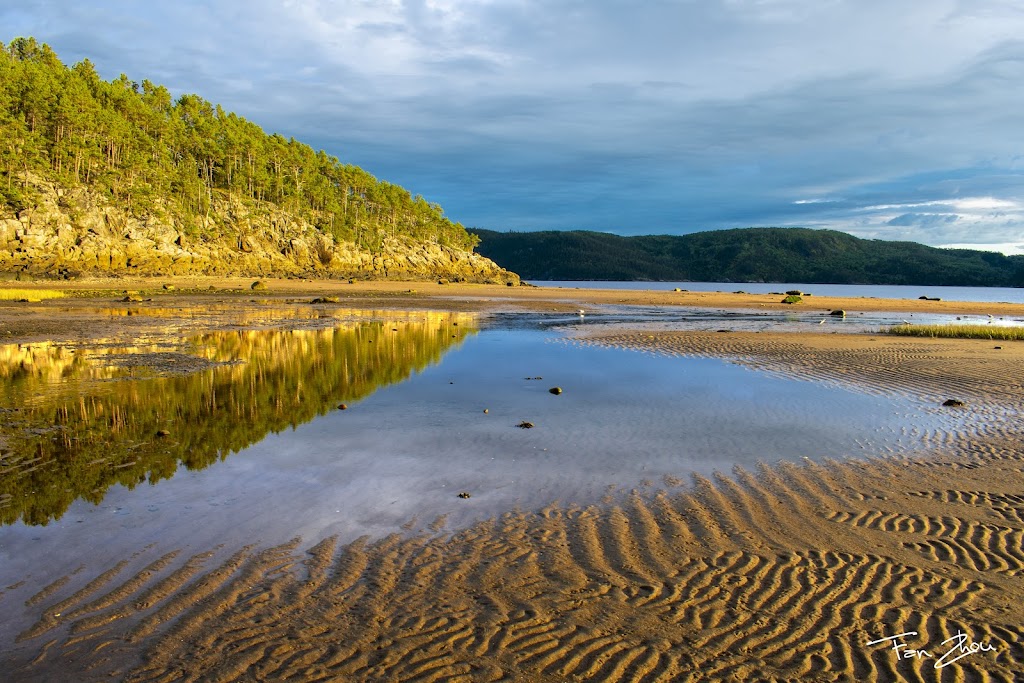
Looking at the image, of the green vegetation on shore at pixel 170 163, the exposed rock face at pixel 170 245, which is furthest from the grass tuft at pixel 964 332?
the green vegetation on shore at pixel 170 163

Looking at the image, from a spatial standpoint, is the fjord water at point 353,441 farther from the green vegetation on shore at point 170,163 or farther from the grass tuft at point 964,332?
the green vegetation on shore at point 170,163

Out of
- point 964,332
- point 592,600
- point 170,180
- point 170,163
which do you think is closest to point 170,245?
point 170,180

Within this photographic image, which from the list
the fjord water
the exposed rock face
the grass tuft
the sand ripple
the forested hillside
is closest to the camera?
the sand ripple

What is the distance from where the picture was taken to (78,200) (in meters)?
71.8

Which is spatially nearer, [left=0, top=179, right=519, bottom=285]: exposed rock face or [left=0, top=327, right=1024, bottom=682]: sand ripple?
[left=0, top=327, right=1024, bottom=682]: sand ripple

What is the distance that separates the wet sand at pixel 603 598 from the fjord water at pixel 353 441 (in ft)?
2.30

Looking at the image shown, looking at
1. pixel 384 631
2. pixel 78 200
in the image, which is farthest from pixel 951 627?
pixel 78 200
